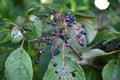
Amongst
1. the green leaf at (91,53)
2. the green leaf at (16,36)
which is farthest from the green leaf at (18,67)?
the green leaf at (91,53)

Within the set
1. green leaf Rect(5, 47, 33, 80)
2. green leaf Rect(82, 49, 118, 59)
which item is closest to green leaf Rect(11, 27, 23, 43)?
green leaf Rect(5, 47, 33, 80)

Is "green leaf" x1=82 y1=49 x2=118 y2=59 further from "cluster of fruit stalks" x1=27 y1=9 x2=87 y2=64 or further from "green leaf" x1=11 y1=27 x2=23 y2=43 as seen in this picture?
"green leaf" x1=11 y1=27 x2=23 y2=43

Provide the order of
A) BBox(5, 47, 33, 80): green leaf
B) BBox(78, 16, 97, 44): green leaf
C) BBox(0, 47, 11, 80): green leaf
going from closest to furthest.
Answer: BBox(5, 47, 33, 80): green leaf → BBox(0, 47, 11, 80): green leaf → BBox(78, 16, 97, 44): green leaf

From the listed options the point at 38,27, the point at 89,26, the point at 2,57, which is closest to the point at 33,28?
the point at 38,27

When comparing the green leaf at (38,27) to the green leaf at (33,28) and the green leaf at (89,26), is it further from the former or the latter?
the green leaf at (89,26)

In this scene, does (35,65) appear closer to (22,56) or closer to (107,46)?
(22,56)

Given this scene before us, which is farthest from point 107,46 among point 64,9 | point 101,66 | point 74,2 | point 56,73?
point 74,2
